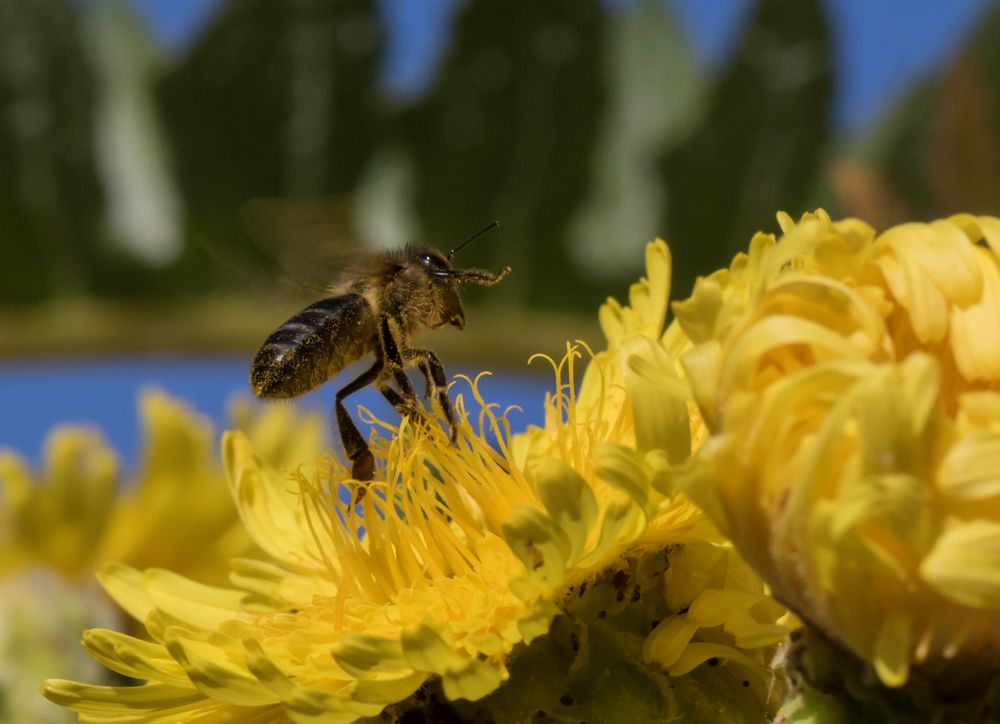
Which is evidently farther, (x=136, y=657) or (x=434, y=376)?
(x=434, y=376)

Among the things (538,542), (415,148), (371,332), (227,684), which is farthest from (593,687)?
(415,148)

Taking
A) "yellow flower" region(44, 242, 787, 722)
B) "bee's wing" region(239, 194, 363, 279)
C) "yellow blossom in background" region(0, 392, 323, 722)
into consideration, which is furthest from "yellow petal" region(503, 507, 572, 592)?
"yellow blossom in background" region(0, 392, 323, 722)

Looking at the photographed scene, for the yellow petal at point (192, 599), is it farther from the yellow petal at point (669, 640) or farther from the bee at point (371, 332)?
the yellow petal at point (669, 640)

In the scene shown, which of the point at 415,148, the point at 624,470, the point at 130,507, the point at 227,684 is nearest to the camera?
the point at 624,470

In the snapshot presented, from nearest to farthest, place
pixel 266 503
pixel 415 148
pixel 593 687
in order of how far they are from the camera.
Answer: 1. pixel 593 687
2. pixel 266 503
3. pixel 415 148

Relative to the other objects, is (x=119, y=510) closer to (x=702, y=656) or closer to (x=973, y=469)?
(x=702, y=656)

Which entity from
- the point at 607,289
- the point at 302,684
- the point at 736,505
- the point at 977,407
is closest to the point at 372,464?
the point at 302,684

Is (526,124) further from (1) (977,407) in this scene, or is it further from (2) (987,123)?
(1) (977,407)
